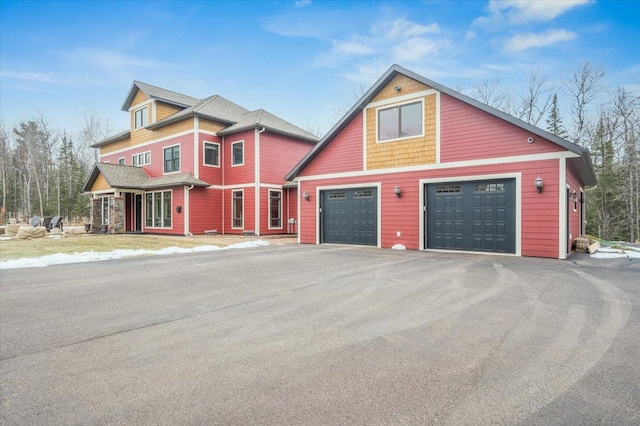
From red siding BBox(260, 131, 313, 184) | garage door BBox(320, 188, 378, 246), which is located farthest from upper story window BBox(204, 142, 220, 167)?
garage door BBox(320, 188, 378, 246)

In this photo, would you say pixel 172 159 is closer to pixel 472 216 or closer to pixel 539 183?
pixel 472 216

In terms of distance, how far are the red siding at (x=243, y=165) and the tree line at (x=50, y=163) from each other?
80.2 ft

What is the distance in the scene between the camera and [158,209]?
778 inches

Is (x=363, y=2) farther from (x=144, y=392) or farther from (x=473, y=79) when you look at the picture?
(x=144, y=392)

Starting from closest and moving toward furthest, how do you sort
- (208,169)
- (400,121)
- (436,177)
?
1. (436,177)
2. (400,121)
3. (208,169)

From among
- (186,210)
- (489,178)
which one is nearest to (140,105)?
(186,210)

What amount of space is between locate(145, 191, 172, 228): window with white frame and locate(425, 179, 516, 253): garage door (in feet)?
47.5

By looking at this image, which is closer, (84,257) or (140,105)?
(84,257)

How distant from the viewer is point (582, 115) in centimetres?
2403

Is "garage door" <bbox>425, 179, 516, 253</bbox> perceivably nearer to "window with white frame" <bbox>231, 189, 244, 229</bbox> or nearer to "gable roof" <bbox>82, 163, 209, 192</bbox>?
"window with white frame" <bbox>231, 189, 244, 229</bbox>

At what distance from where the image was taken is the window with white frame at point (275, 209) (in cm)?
1879

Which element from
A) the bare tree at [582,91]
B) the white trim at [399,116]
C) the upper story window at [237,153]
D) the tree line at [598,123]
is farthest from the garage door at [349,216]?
the bare tree at [582,91]

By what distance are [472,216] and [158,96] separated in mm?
18912

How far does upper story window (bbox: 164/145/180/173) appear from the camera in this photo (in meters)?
19.3
